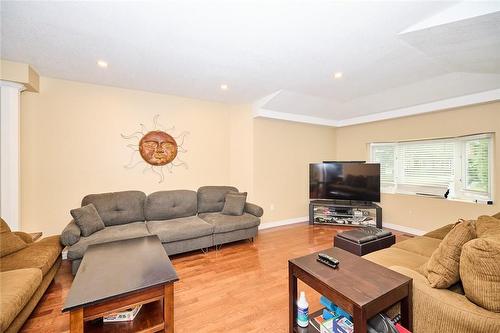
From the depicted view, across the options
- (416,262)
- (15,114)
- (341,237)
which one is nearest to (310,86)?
(341,237)

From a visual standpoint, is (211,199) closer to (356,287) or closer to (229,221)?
(229,221)

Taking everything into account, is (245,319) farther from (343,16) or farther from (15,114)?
(15,114)

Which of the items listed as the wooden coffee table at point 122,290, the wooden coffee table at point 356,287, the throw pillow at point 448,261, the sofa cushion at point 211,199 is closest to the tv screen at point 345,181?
the sofa cushion at point 211,199

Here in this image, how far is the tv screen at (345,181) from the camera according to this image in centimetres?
408

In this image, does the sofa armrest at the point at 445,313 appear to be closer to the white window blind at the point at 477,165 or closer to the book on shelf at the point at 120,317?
the book on shelf at the point at 120,317

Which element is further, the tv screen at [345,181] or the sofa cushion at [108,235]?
the tv screen at [345,181]

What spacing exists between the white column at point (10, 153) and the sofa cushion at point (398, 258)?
13.4 ft

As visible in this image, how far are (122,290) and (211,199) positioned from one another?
236 cm

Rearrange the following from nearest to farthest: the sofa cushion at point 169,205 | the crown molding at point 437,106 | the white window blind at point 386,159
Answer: the crown molding at point 437,106, the sofa cushion at point 169,205, the white window blind at point 386,159

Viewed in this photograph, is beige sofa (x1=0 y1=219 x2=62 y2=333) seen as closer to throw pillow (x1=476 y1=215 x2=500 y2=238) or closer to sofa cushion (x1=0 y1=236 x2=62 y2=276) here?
sofa cushion (x1=0 y1=236 x2=62 y2=276)

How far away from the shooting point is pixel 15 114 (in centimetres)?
256

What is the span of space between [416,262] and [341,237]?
0.74 m

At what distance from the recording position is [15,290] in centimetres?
144

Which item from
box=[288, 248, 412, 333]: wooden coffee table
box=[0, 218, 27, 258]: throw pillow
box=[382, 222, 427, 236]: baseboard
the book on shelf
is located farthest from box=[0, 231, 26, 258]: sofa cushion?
box=[382, 222, 427, 236]: baseboard
